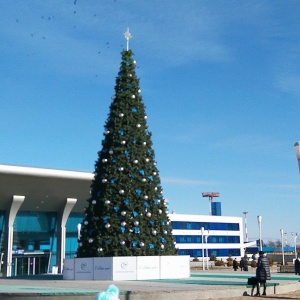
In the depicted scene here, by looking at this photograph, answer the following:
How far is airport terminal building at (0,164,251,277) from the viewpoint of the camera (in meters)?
40.2

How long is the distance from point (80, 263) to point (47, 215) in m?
23.9

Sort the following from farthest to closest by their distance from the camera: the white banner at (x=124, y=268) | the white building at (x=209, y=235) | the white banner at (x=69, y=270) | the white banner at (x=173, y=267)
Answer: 1. the white building at (x=209, y=235)
2. the white banner at (x=69, y=270)
3. the white banner at (x=173, y=267)
4. the white banner at (x=124, y=268)

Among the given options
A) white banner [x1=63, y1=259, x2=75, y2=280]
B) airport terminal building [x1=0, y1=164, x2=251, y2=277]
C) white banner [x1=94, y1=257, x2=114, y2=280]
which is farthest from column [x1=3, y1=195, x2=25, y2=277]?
white banner [x1=94, y1=257, x2=114, y2=280]

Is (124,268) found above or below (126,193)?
below

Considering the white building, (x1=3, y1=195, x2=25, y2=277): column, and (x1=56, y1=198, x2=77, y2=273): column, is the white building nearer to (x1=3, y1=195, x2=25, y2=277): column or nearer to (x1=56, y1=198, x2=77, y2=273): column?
(x1=56, y1=198, x2=77, y2=273): column

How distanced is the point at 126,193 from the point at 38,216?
24.7 metres

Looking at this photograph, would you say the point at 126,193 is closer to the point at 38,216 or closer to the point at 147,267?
the point at 147,267

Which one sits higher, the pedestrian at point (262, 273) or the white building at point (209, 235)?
the white building at point (209, 235)

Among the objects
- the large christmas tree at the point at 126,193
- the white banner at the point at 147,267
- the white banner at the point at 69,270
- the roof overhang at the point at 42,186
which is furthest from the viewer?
the roof overhang at the point at 42,186

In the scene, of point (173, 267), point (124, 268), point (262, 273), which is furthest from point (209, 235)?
point (262, 273)

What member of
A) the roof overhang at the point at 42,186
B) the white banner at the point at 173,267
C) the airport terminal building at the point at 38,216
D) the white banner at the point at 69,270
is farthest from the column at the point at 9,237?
the white banner at the point at 173,267

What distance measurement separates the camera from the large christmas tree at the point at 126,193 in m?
23.2

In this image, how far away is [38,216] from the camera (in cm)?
4616

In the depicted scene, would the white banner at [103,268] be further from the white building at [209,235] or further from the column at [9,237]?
the white building at [209,235]
